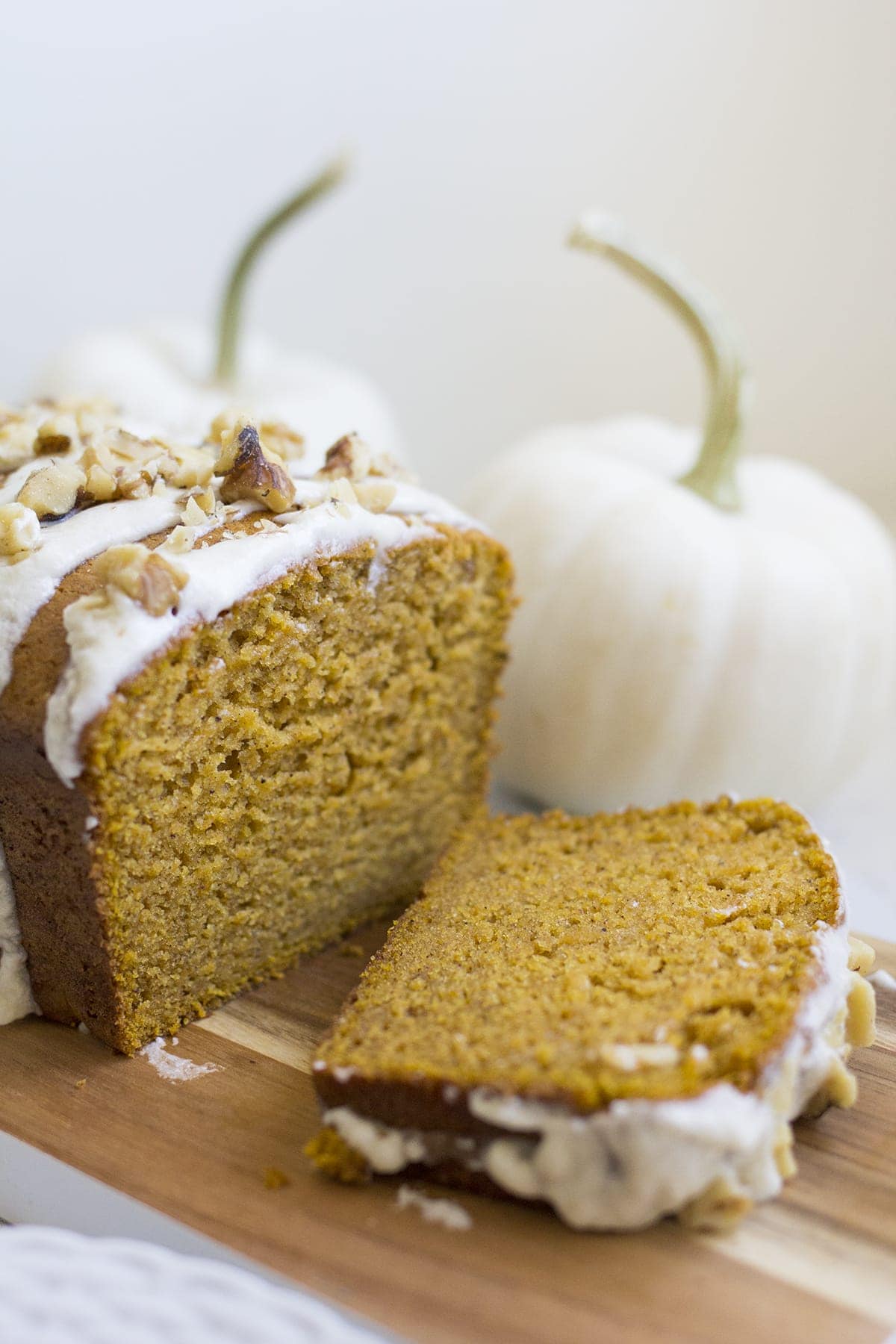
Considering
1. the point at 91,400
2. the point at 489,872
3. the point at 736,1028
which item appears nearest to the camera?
the point at 736,1028

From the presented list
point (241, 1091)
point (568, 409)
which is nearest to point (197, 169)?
point (568, 409)

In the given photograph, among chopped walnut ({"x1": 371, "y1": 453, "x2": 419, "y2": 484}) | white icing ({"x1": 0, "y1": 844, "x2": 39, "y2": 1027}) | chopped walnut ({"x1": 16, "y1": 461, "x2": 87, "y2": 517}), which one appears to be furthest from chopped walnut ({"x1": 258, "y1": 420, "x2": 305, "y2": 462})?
white icing ({"x1": 0, "y1": 844, "x2": 39, "y2": 1027})

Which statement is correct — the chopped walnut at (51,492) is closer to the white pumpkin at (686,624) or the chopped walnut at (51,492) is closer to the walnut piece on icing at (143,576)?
the walnut piece on icing at (143,576)

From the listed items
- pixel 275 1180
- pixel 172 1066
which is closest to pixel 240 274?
pixel 172 1066

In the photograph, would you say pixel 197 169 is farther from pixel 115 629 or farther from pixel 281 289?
pixel 115 629

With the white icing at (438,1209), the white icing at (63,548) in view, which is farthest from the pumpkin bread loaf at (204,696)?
the white icing at (438,1209)

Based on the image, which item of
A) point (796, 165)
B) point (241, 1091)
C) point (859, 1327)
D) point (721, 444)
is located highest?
point (796, 165)

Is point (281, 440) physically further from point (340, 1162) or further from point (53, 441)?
point (340, 1162)
